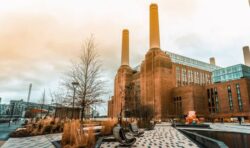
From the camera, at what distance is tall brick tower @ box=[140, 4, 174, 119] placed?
74.2m

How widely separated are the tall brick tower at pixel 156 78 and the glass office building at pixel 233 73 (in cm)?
2017

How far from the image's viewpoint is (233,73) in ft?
236

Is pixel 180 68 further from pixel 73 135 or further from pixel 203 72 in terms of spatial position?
pixel 73 135

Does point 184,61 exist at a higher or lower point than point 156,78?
higher

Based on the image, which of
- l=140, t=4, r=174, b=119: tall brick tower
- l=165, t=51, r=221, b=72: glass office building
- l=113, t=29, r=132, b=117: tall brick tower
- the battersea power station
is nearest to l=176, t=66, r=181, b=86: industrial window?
the battersea power station

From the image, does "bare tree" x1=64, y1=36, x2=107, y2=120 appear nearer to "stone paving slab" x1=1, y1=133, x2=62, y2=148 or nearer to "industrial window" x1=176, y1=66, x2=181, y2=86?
"stone paving slab" x1=1, y1=133, x2=62, y2=148

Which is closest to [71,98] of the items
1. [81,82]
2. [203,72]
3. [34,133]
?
[81,82]

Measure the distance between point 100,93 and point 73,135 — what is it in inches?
172

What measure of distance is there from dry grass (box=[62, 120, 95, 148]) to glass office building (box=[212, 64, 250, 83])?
78932 millimetres

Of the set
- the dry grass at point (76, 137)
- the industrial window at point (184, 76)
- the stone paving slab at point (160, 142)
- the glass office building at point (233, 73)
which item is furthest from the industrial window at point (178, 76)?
the dry grass at point (76, 137)

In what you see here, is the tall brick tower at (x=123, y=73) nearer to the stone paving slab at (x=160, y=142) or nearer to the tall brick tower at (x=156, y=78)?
the tall brick tower at (x=156, y=78)

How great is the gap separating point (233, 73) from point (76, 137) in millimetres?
80696

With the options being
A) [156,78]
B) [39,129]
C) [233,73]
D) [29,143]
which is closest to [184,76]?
[156,78]

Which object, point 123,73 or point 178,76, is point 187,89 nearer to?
point 178,76
